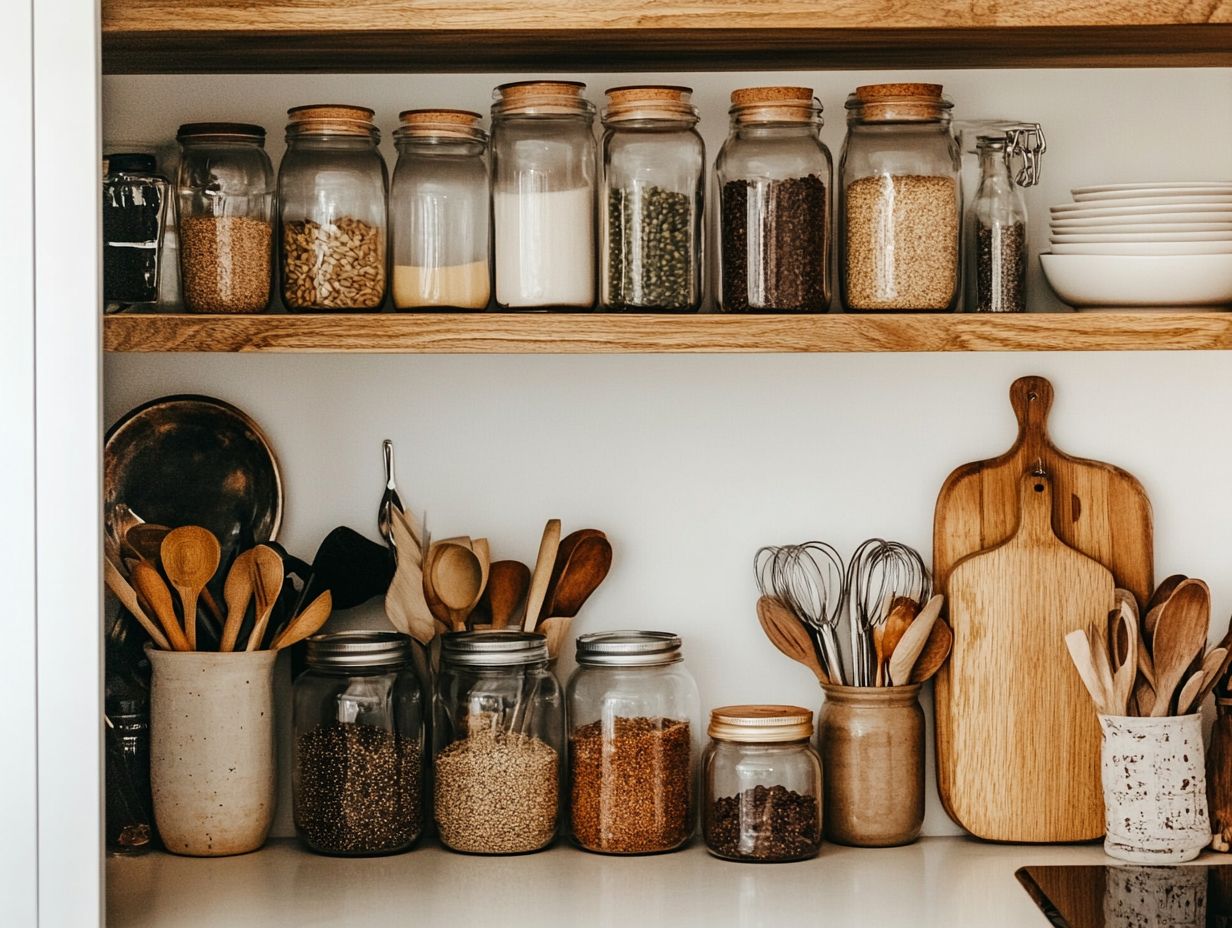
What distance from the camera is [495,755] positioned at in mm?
1586

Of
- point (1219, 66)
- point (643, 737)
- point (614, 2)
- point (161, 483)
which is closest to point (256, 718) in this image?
point (161, 483)

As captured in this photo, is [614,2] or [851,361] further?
[851,361]

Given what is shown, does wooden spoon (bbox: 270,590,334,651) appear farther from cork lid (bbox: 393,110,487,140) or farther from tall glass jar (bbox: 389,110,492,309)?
cork lid (bbox: 393,110,487,140)

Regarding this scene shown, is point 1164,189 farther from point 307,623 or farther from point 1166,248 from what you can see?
point 307,623

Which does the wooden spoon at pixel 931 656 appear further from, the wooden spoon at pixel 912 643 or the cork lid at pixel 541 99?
the cork lid at pixel 541 99

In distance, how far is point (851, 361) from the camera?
68.5 inches

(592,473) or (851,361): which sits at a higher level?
(851,361)

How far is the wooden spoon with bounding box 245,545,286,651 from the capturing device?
5.21 feet

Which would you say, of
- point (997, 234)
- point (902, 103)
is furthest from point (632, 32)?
point (997, 234)

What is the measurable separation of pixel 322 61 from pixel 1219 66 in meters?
1.05

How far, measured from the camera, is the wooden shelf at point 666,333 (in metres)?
1.41

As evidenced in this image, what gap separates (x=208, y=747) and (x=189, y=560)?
0.21 meters

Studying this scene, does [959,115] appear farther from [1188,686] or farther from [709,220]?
[1188,686]

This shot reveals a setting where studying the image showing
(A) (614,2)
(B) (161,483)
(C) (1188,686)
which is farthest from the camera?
(B) (161,483)
